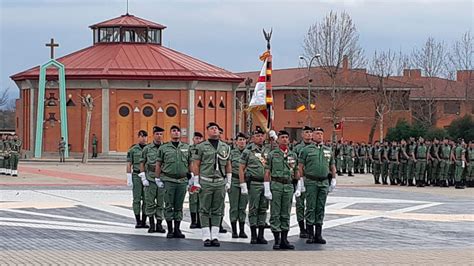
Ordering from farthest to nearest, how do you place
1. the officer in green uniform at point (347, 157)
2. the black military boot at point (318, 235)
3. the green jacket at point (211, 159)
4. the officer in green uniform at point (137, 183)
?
1. the officer in green uniform at point (347, 157)
2. the officer in green uniform at point (137, 183)
3. the black military boot at point (318, 235)
4. the green jacket at point (211, 159)

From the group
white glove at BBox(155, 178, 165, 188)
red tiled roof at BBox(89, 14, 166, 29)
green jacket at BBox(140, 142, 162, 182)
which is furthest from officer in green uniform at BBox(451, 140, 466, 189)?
red tiled roof at BBox(89, 14, 166, 29)

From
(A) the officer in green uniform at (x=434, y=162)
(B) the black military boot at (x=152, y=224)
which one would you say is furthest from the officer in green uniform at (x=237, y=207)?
(A) the officer in green uniform at (x=434, y=162)

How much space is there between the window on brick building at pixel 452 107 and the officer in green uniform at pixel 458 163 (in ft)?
144

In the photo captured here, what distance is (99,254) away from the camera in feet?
43.5

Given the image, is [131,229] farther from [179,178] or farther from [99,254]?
[99,254]

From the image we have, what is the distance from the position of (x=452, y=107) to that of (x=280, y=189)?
209 ft

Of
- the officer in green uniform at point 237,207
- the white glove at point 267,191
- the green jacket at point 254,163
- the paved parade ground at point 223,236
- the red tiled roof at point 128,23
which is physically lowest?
the paved parade ground at point 223,236

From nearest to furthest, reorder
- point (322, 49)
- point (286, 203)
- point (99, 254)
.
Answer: point (99, 254) → point (286, 203) → point (322, 49)

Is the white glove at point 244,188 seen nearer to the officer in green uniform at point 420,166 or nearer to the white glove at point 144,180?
the white glove at point 144,180

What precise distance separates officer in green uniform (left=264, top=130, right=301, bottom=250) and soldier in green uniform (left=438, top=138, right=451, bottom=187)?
18689 mm

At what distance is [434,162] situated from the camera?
33.2 metres

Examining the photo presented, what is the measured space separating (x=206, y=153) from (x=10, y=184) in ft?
52.9

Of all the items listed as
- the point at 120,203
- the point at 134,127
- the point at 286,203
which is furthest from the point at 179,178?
the point at 134,127

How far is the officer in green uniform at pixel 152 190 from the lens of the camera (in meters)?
16.8
